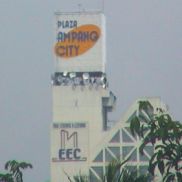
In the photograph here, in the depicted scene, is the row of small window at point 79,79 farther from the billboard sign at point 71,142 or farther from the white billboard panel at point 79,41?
the billboard sign at point 71,142

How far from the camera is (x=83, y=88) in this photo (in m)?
134

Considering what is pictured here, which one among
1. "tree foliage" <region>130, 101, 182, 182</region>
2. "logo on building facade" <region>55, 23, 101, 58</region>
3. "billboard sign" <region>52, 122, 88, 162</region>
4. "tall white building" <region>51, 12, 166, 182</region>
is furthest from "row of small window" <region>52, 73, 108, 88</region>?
"tree foliage" <region>130, 101, 182, 182</region>

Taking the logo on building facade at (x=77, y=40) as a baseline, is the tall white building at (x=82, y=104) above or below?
below

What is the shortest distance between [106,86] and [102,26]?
8593mm

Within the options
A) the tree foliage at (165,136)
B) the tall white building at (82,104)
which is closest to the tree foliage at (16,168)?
the tall white building at (82,104)

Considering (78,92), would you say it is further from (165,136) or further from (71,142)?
(165,136)

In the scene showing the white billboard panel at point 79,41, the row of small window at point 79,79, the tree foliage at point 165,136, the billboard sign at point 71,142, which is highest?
the white billboard panel at point 79,41

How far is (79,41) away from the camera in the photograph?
137500mm

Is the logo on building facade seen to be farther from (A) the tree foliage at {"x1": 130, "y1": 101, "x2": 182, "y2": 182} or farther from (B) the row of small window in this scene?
(A) the tree foliage at {"x1": 130, "y1": 101, "x2": 182, "y2": 182}

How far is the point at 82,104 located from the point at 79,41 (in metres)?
8.82

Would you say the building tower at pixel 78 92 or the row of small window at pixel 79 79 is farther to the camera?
the row of small window at pixel 79 79

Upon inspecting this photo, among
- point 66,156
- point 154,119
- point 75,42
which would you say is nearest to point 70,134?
point 66,156

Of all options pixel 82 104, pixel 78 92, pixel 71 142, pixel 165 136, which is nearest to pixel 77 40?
pixel 78 92

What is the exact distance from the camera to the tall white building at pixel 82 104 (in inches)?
5217
